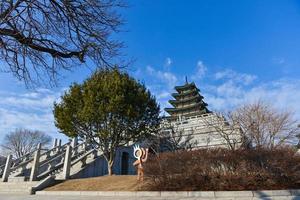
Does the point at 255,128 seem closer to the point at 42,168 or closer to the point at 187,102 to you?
the point at 42,168

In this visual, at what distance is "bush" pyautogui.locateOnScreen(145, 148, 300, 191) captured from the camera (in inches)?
356

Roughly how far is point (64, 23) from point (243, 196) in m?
7.47

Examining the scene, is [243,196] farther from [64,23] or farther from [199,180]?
[64,23]

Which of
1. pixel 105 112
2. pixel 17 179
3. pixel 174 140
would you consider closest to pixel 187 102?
pixel 174 140

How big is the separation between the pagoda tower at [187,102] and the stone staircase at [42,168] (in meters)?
32.5

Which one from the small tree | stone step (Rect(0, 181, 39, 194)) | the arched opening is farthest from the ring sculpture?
the arched opening

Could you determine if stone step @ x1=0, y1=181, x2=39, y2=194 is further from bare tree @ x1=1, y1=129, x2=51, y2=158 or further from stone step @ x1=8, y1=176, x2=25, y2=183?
bare tree @ x1=1, y1=129, x2=51, y2=158

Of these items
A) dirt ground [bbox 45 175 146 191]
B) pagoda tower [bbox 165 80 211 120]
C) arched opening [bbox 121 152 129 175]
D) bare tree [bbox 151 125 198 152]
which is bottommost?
dirt ground [bbox 45 175 146 191]

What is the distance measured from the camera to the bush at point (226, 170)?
9055mm

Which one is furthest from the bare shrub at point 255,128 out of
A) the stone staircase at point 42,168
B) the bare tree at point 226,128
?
the stone staircase at point 42,168

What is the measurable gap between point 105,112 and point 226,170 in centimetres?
1054

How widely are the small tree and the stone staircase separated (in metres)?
1.97

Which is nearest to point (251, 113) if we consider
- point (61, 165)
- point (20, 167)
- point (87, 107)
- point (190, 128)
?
point (190, 128)

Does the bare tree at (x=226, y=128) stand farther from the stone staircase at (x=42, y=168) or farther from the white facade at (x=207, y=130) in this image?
the stone staircase at (x=42, y=168)
